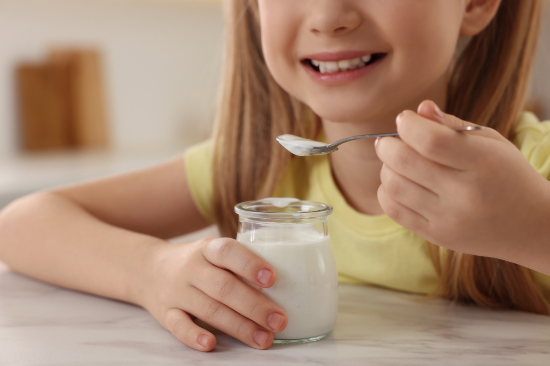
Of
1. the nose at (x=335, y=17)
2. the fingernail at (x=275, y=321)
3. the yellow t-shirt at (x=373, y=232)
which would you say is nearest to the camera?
the fingernail at (x=275, y=321)

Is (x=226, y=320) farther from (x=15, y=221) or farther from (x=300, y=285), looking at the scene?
(x=15, y=221)

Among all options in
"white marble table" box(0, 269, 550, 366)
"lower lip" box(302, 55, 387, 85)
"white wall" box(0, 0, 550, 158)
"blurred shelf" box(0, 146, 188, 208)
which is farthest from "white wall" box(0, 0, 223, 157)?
"white marble table" box(0, 269, 550, 366)

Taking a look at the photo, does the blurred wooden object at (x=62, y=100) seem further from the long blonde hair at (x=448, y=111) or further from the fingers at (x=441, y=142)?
the fingers at (x=441, y=142)

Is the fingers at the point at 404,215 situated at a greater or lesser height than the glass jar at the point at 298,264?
greater

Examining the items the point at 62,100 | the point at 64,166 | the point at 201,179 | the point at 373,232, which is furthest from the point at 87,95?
the point at 373,232

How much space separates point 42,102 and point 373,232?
189cm

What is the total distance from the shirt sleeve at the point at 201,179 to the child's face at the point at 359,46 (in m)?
0.30

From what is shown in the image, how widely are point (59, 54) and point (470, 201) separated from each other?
7.55 feet

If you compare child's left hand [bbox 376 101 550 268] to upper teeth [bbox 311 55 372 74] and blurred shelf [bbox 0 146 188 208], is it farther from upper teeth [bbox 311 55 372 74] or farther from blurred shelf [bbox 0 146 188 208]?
blurred shelf [bbox 0 146 188 208]

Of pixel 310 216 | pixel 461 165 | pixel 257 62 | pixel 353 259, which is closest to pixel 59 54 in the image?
pixel 257 62

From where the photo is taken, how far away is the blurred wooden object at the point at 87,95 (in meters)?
2.44

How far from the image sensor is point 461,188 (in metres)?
0.48

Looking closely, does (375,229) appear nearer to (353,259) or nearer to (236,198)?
(353,259)

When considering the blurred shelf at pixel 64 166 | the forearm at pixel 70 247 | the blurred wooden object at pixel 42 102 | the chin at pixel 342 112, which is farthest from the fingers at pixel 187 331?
the blurred wooden object at pixel 42 102
